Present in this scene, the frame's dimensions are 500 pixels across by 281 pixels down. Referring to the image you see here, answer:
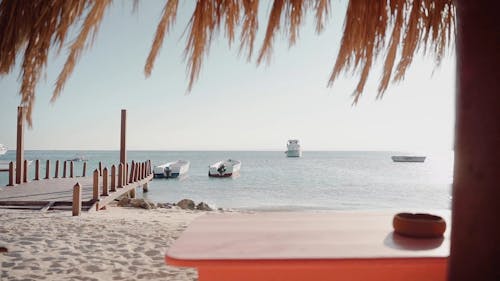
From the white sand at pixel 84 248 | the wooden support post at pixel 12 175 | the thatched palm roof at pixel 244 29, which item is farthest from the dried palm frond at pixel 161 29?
the wooden support post at pixel 12 175

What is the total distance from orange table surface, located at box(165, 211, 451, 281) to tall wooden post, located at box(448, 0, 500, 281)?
1.65 ft

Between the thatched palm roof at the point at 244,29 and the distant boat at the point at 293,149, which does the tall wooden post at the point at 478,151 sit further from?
the distant boat at the point at 293,149

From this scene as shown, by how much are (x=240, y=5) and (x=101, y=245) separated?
5.52 meters

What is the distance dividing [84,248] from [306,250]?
534 cm

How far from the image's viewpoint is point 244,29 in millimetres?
1861

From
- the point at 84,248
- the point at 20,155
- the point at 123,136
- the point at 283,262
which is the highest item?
the point at 123,136

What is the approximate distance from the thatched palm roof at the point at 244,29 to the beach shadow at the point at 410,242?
0.74 m

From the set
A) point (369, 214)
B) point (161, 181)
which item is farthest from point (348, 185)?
point (369, 214)

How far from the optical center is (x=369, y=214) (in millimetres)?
2443

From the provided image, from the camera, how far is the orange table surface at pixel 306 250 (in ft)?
4.76

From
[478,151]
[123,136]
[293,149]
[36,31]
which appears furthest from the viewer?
[293,149]

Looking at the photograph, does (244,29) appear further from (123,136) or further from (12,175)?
(123,136)

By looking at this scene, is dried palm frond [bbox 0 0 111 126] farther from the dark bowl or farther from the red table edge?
the dark bowl

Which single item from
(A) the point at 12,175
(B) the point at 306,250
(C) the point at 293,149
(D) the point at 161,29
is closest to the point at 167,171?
(A) the point at 12,175
